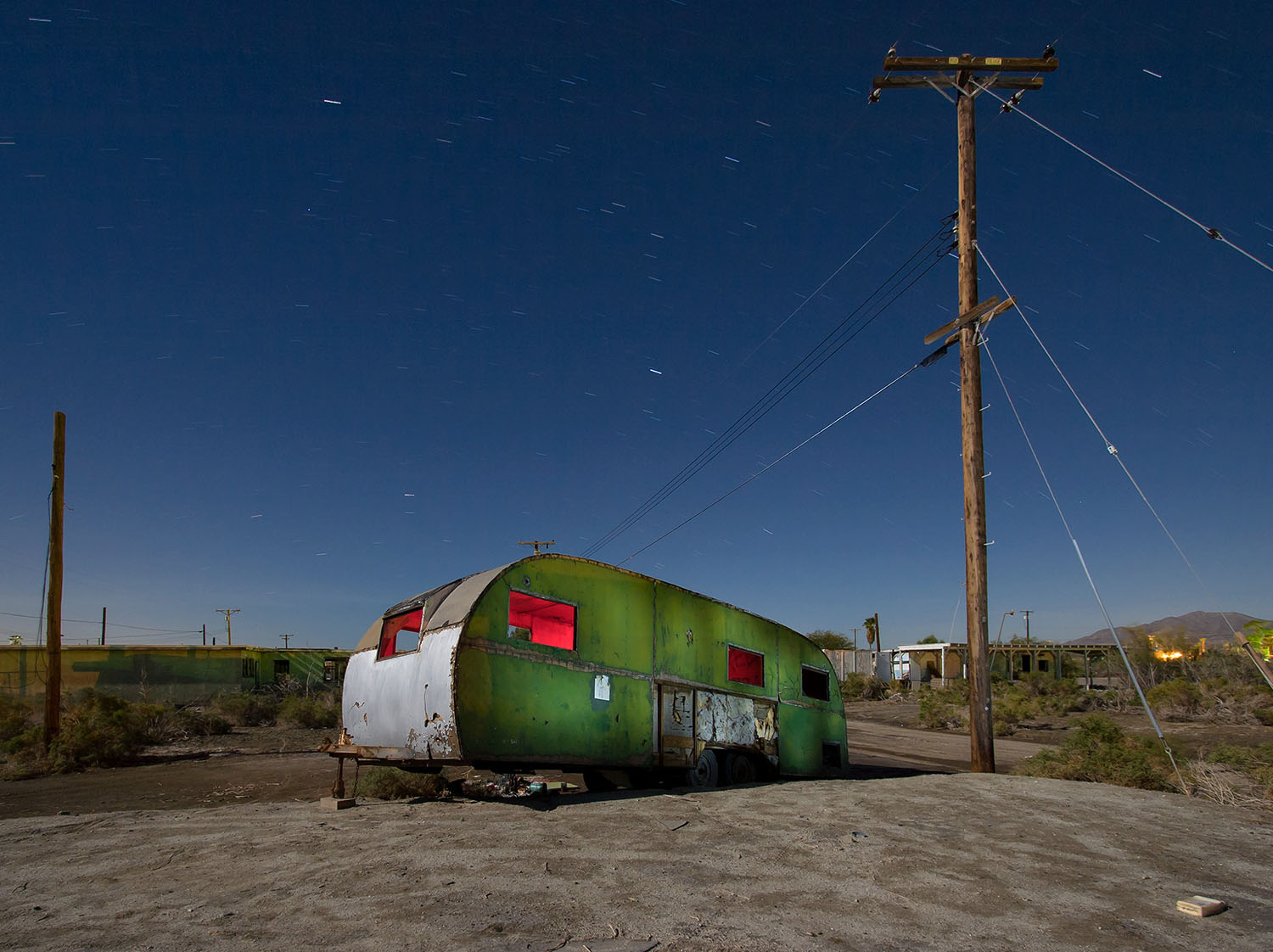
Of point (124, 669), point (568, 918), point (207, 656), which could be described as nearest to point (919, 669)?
point (207, 656)

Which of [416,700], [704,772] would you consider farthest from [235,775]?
[704,772]

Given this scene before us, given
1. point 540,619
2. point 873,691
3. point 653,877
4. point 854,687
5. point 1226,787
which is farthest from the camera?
point 854,687

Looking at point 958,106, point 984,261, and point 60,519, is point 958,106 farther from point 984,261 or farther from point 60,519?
point 60,519

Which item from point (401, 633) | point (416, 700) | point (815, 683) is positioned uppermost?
point (401, 633)

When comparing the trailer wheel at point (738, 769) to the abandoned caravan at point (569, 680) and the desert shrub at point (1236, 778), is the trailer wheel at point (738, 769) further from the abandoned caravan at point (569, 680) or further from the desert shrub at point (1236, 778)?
the desert shrub at point (1236, 778)

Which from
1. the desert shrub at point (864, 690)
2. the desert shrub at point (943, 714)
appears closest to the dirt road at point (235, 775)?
the desert shrub at point (943, 714)

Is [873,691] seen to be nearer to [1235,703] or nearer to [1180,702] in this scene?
[1180,702]

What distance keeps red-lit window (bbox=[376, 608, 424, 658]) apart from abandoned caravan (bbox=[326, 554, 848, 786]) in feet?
0.08

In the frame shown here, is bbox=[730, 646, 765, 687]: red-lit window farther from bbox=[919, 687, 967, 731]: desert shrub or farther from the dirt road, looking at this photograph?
bbox=[919, 687, 967, 731]: desert shrub

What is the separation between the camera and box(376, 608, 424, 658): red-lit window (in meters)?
9.66

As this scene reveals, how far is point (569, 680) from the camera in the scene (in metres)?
9.03

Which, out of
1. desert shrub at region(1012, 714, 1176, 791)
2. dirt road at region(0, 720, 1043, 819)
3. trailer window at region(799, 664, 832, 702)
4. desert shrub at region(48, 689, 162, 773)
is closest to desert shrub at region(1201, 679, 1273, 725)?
dirt road at region(0, 720, 1043, 819)

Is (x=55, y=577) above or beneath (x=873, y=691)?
above

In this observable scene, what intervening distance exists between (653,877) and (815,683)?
33.3ft
